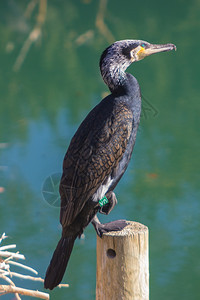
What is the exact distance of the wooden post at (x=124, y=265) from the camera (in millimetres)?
2217

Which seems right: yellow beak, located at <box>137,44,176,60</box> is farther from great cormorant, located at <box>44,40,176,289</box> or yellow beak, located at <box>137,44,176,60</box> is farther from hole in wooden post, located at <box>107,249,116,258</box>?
hole in wooden post, located at <box>107,249,116,258</box>

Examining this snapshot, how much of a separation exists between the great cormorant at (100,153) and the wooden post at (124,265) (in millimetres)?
78

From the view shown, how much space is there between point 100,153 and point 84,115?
12.0 ft

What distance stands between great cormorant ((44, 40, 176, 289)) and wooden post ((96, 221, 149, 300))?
78 millimetres

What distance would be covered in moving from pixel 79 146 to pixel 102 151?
95 mm

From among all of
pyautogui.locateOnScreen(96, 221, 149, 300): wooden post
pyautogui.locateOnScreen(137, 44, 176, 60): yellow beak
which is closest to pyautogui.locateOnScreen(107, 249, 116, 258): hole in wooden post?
pyautogui.locateOnScreen(96, 221, 149, 300): wooden post

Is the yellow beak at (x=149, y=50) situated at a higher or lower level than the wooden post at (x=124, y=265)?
higher

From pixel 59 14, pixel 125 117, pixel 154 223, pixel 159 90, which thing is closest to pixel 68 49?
pixel 59 14

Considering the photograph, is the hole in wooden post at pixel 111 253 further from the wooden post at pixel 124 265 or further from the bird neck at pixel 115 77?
the bird neck at pixel 115 77

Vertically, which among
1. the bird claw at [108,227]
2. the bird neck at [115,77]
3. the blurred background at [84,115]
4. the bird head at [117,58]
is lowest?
the bird claw at [108,227]

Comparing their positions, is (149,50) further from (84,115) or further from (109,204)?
(84,115)

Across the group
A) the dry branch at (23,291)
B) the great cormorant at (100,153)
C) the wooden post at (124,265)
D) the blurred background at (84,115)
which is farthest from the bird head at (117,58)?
the dry branch at (23,291)

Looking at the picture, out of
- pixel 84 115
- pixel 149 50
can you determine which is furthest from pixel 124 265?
pixel 84 115

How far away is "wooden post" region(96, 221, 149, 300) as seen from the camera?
2.22 metres
